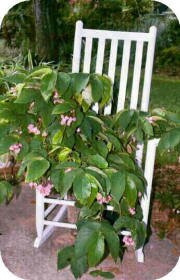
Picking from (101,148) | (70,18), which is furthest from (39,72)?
(70,18)

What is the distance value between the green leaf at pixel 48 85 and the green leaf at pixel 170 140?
423 millimetres

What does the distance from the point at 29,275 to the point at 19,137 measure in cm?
72

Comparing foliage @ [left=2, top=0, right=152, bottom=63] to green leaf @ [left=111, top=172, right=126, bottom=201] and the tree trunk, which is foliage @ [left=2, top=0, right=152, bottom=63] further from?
green leaf @ [left=111, top=172, right=126, bottom=201]

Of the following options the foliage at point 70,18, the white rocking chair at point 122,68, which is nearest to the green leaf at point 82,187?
the white rocking chair at point 122,68

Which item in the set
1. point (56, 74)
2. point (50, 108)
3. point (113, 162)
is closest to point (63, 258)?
point (113, 162)

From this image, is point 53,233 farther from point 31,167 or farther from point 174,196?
point 31,167

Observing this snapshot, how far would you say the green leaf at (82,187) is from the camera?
115 centimetres

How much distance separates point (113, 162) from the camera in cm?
140

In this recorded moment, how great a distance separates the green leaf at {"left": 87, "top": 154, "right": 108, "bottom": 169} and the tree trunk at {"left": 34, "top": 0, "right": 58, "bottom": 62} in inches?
99.5

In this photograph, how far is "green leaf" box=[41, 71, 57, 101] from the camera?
1266 mm

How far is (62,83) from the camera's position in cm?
129

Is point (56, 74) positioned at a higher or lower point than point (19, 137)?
higher

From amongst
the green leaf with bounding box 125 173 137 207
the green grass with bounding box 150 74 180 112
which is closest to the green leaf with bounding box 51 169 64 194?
the green leaf with bounding box 125 173 137 207

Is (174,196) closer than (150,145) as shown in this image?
No
